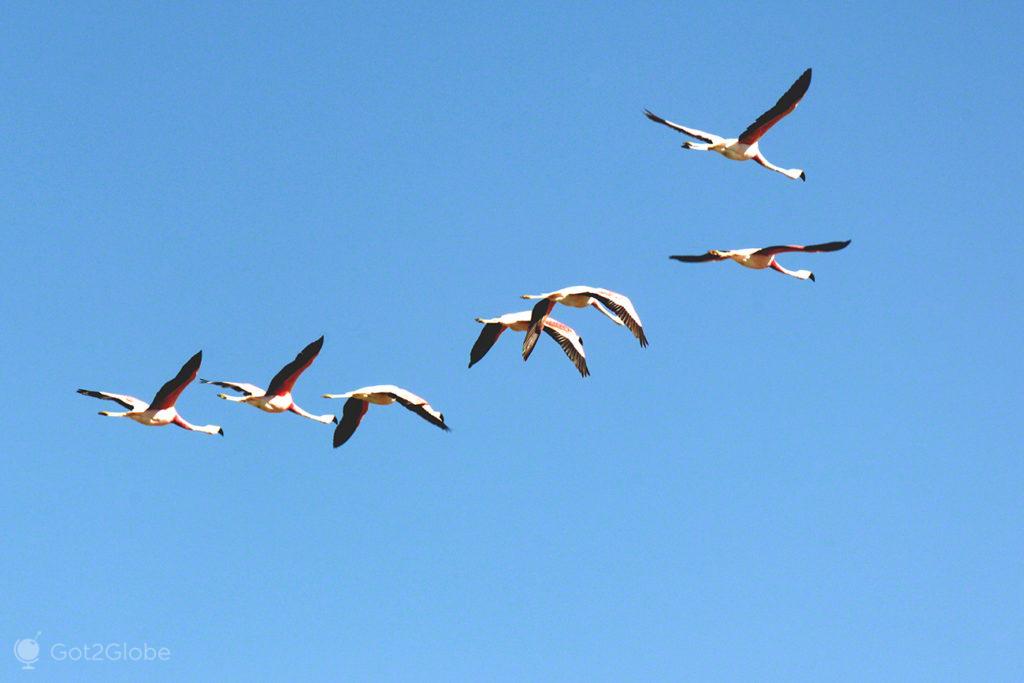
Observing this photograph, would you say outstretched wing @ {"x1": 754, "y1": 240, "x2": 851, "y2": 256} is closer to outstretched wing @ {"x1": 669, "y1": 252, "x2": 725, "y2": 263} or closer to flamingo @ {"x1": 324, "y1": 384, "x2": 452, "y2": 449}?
outstretched wing @ {"x1": 669, "y1": 252, "x2": 725, "y2": 263}

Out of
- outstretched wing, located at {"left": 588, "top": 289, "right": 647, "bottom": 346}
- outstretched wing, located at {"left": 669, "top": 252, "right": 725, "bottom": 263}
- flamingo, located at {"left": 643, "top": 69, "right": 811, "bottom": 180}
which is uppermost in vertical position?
flamingo, located at {"left": 643, "top": 69, "right": 811, "bottom": 180}

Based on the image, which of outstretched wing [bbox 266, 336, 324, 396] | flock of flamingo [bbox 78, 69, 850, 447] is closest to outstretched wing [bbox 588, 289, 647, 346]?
flock of flamingo [bbox 78, 69, 850, 447]

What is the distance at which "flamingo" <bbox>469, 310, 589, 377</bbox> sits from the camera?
3231 centimetres

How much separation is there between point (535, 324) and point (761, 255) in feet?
14.8

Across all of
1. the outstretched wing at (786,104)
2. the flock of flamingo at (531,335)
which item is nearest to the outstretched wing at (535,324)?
the flock of flamingo at (531,335)

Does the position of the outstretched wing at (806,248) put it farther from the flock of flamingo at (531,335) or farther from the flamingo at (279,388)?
the flamingo at (279,388)

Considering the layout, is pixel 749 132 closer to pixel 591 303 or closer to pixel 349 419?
pixel 591 303

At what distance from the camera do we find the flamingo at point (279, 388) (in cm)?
3269

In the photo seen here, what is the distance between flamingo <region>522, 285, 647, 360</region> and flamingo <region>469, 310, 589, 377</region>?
50 centimetres

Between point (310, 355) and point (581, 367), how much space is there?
5.30 m

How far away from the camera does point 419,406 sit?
31.5m

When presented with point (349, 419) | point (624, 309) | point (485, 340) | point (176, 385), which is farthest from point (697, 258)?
point (176, 385)

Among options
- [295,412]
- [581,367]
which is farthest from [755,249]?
[295,412]

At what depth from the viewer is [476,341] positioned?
32.8 meters
